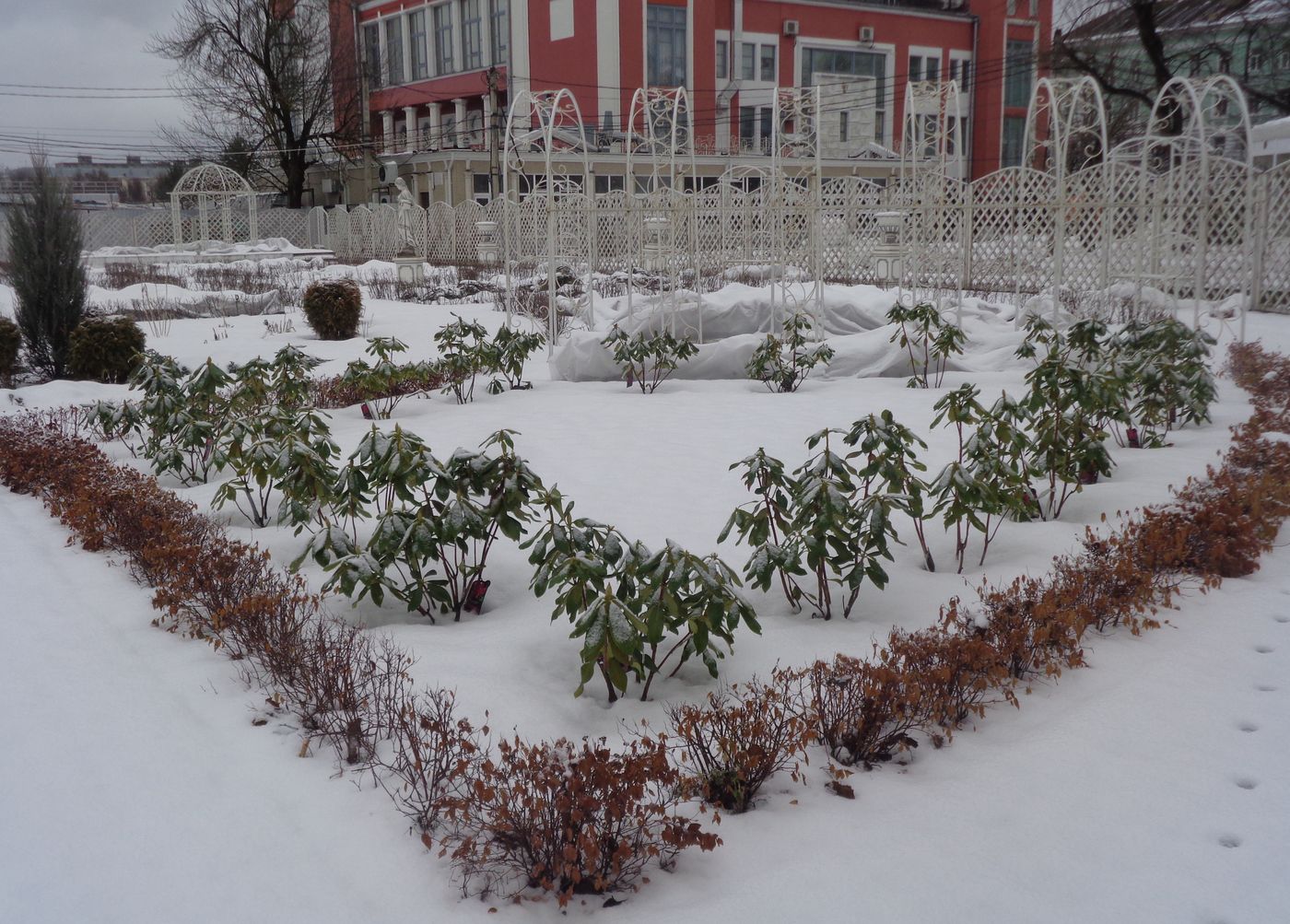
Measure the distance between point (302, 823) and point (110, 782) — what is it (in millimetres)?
579

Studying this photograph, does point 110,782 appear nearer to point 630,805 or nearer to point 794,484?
point 630,805

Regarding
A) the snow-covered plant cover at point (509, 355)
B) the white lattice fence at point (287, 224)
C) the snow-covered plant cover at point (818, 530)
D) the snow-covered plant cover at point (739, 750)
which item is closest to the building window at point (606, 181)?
the white lattice fence at point (287, 224)

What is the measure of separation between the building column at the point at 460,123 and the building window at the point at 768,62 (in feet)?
33.9

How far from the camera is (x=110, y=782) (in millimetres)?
2568

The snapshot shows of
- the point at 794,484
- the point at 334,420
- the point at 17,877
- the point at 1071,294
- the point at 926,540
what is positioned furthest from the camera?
the point at 1071,294

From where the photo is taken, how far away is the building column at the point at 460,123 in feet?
111

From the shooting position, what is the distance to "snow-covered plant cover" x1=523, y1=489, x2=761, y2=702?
8.96ft

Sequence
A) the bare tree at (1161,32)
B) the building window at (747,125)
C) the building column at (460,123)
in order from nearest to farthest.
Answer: the bare tree at (1161,32) → the building column at (460,123) → the building window at (747,125)

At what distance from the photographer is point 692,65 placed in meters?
31.8

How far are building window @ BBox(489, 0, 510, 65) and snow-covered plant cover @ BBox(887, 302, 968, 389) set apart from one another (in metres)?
26.5

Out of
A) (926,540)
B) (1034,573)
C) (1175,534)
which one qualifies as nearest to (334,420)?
(926,540)

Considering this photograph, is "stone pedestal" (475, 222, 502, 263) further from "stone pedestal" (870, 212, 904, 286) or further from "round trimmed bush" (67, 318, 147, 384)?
"round trimmed bush" (67, 318, 147, 384)

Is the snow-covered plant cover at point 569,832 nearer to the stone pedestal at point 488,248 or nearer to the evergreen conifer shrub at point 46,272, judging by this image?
the evergreen conifer shrub at point 46,272

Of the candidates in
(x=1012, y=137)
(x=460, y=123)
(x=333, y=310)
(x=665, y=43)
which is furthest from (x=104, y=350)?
(x=1012, y=137)
